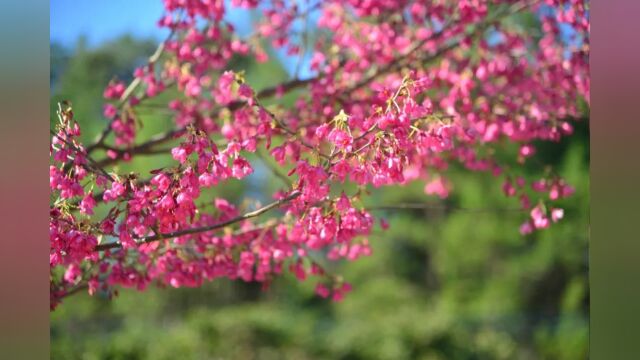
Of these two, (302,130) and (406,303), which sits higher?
(302,130)

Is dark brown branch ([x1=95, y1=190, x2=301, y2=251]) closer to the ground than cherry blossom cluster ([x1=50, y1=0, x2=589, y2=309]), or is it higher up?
closer to the ground

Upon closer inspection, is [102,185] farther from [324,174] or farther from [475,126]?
[475,126]

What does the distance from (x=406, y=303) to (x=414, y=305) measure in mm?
39

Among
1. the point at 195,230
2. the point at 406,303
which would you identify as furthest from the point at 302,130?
the point at 406,303

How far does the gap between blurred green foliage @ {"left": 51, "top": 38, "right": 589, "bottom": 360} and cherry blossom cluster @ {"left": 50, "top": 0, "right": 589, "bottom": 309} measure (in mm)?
586

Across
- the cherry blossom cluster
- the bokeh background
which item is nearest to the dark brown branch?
the cherry blossom cluster

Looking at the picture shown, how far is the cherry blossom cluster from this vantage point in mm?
1645

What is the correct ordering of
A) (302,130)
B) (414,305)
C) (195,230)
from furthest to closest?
(414,305), (302,130), (195,230)

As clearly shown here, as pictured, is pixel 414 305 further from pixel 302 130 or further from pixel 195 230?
pixel 195 230

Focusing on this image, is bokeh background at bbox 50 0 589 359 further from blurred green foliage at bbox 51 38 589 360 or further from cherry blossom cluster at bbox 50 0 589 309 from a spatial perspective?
cherry blossom cluster at bbox 50 0 589 309

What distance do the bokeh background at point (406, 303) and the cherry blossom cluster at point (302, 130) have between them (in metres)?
0.59

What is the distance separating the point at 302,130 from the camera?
2.30 m

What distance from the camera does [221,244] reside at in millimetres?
2072

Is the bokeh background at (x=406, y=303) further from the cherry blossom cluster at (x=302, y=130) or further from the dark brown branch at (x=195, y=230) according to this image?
the dark brown branch at (x=195, y=230)
